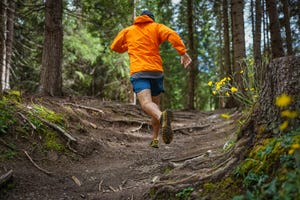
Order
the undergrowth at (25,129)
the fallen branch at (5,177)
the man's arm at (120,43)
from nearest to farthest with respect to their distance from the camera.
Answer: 1. the fallen branch at (5,177)
2. the undergrowth at (25,129)
3. the man's arm at (120,43)

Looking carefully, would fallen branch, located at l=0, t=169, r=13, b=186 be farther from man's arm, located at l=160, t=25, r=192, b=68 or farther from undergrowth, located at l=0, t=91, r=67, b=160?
man's arm, located at l=160, t=25, r=192, b=68

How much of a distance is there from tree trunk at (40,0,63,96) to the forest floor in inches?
25.9

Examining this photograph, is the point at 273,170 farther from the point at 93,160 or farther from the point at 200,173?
the point at 93,160

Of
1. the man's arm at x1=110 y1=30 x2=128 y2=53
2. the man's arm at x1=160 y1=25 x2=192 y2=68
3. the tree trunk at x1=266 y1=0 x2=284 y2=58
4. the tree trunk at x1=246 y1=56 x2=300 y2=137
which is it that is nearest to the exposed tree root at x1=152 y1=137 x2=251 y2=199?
the tree trunk at x1=246 y1=56 x2=300 y2=137

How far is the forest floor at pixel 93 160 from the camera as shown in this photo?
13.2 feet

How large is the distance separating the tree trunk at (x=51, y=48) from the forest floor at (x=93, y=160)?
2.16 feet

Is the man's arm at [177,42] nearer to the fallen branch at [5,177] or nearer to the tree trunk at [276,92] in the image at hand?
the tree trunk at [276,92]

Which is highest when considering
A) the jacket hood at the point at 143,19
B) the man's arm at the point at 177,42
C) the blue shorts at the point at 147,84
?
the jacket hood at the point at 143,19

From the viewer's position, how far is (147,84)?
516cm

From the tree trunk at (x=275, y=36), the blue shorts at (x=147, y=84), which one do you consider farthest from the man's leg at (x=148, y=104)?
the tree trunk at (x=275, y=36)

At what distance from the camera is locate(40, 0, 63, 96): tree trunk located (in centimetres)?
838

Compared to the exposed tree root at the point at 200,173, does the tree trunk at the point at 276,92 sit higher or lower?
higher

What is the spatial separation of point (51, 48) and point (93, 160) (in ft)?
12.7

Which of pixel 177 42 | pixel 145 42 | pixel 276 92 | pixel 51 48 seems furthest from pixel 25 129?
pixel 276 92
